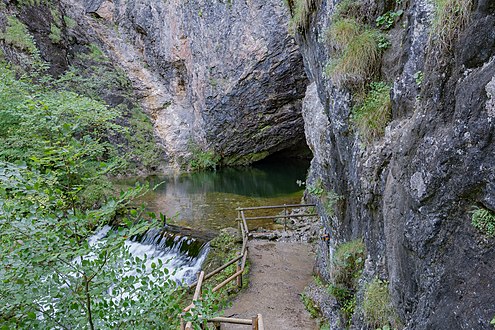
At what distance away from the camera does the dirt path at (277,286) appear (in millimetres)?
5297

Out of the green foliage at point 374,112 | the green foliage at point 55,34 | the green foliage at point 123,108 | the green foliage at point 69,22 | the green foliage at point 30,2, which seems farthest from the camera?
the green foliage at point 69,22

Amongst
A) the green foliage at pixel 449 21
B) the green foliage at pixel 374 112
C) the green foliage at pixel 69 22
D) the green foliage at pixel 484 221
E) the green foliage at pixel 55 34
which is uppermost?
the green foliage at pixel 69 22

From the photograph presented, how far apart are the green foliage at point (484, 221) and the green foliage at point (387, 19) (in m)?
2.60

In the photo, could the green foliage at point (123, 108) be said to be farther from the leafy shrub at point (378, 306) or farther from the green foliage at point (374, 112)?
the leafy shrub at point (378, 306)

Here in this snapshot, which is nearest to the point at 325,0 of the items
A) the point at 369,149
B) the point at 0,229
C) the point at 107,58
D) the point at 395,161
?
the point at 369,149

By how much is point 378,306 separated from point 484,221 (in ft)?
5.03

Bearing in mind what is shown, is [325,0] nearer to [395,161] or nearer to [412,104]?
[412,104]

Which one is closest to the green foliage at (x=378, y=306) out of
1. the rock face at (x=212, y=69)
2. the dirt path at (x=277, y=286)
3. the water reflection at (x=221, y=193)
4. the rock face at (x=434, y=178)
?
the rock face at (x=434, y=178)

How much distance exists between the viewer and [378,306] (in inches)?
124

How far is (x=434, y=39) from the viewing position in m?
2.57

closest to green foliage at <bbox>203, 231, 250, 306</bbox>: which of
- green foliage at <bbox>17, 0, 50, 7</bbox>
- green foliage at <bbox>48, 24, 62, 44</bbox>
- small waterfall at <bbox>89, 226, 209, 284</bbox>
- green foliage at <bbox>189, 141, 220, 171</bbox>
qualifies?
small waterfall at <bbox>89, 226, 209, 284</bbox>

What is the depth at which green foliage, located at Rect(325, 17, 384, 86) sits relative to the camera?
13.1 feet

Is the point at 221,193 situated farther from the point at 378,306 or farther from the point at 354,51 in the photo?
the point at 378,306

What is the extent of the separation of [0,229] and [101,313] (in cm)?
81
